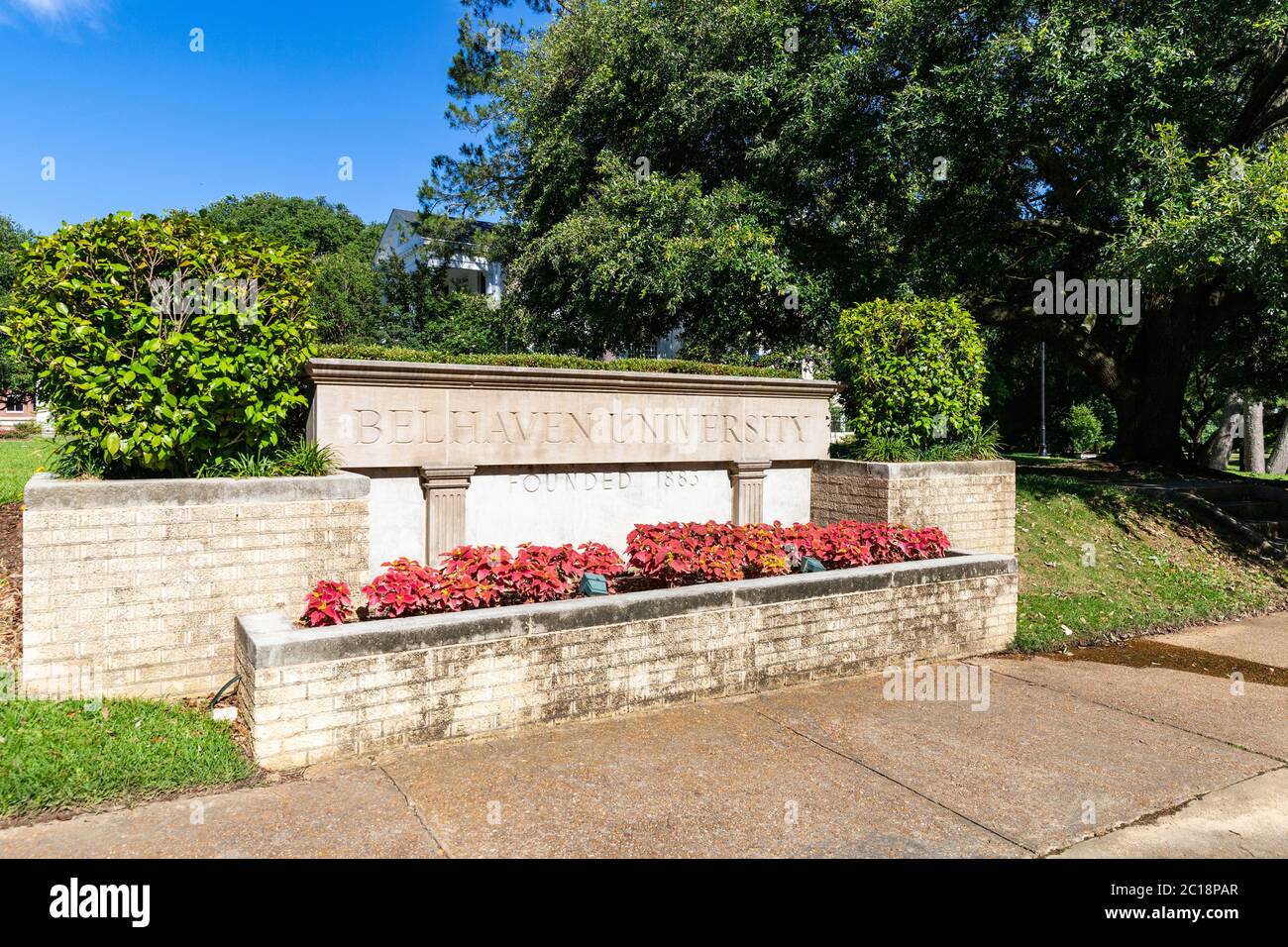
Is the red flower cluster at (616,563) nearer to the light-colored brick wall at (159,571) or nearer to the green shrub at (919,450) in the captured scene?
the light-colored brick wall at (159,571)

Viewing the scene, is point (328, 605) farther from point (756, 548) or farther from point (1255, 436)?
point (1255, 436)

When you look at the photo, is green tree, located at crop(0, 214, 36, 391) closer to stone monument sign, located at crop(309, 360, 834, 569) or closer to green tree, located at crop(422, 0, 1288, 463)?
green tree, located at crop(422, 0, 1288, 463)

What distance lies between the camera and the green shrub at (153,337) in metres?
5.12

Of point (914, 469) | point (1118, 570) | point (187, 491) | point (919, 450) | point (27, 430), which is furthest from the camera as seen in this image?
point (27, 430)

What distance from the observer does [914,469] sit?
8.85 metres

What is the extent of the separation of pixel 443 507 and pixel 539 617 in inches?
101

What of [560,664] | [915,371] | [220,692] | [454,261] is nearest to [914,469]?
[915,371]

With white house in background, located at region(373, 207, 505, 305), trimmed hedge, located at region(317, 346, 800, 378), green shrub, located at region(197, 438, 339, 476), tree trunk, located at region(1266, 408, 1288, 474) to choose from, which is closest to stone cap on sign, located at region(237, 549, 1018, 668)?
green shrub, located at region(197, 438, 339, 476)

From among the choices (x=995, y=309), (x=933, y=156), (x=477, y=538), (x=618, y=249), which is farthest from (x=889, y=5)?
(x=477, y=538)

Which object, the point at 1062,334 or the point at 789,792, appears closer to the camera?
the point at 789,792

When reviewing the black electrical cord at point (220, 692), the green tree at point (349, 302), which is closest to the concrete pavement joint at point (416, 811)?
the black electrical cord at point (220, 692)

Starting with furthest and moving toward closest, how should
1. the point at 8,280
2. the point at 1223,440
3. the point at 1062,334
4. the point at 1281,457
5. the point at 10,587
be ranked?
1. the point at 8,280
2. the point at 1223,440
3. the point at 1281,457
4. the point at 1062,334
5. the point at 10,587

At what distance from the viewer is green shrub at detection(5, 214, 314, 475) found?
5125 millimetres
